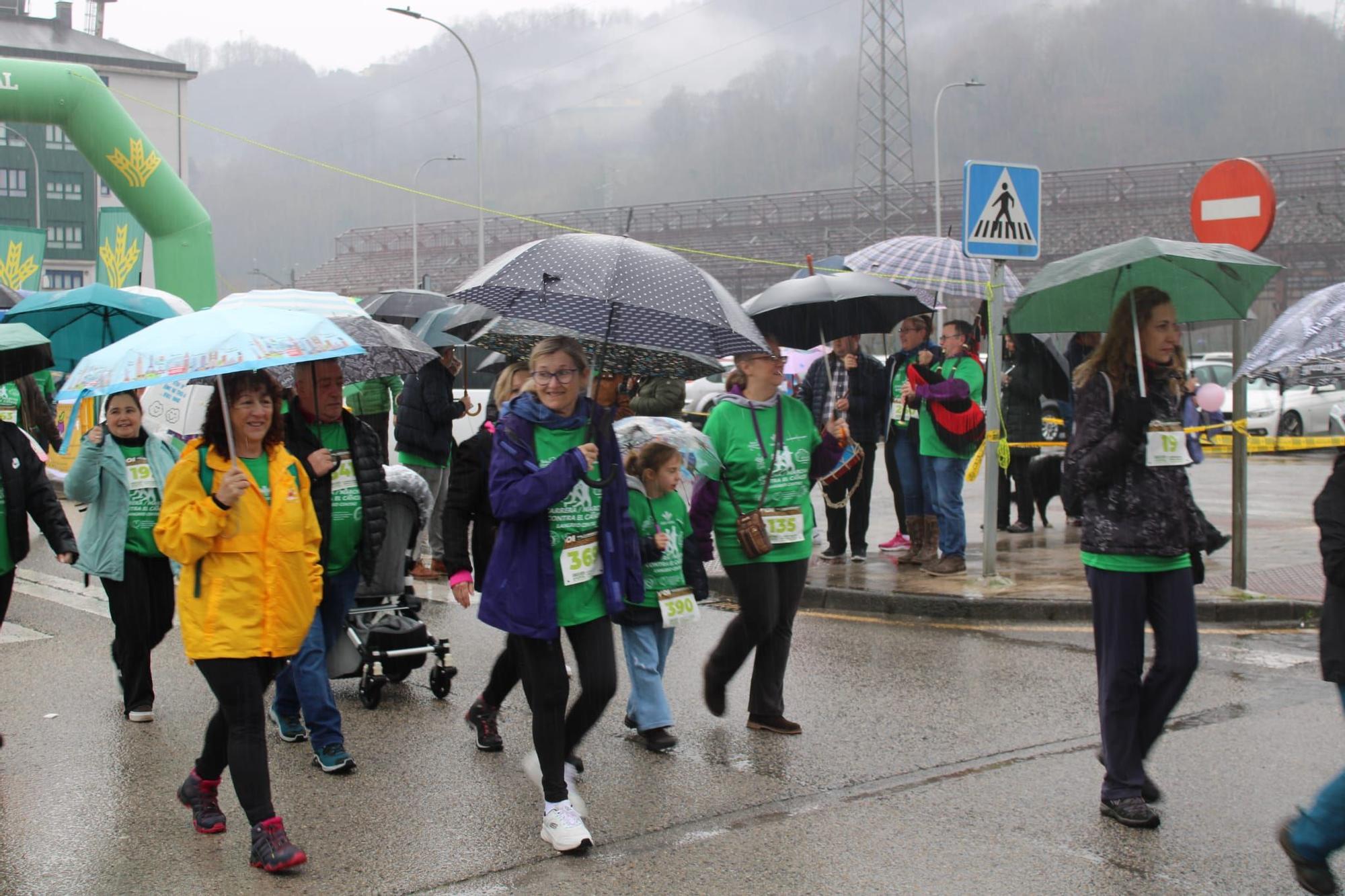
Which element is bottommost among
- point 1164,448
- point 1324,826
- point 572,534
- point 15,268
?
point 1324,826

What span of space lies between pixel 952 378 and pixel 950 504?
0.91m

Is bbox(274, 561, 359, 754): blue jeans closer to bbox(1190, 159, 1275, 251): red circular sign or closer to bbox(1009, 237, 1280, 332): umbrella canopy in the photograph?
bbox(1009, 237, 1280, 332): umbrella canopy

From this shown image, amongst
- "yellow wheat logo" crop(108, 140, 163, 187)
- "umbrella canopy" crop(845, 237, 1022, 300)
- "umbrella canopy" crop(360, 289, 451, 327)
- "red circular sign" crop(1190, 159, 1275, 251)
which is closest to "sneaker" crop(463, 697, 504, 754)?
"umbrella canopy" crop(845, 237, 1022, 300)

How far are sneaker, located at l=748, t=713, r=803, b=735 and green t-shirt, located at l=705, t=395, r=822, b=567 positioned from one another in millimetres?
709

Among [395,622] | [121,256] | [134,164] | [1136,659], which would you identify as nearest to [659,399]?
[395,622]

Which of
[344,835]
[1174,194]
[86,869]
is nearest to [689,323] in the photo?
[344,835]

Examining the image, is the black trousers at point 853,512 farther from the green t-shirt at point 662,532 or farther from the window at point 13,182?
the window at point 13,182

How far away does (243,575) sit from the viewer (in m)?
4.41

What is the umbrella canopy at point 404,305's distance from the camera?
1159cm

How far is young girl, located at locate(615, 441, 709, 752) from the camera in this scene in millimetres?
5637

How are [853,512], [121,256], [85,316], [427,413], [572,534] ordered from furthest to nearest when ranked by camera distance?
[121,256] < [853,512] < [427,413] < [85,316] < [572,534]

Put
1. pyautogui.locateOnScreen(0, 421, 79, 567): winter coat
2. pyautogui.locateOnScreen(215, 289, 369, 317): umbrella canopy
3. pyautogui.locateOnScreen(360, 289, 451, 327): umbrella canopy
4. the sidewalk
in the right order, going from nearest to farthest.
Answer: pyautogui.locateOnScreen(0, 421, 79, 567): winter coat < pyautogui.locateOnScreen(215, 289, 369, 317): umbrella canopy < the sidewalk < pyautogui.locateOnScreen(360, 289, 451, 327): umbrella canopy

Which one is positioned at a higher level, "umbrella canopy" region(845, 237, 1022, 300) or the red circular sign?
the red circular sign

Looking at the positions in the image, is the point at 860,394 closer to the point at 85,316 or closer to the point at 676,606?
the point at 676,606
